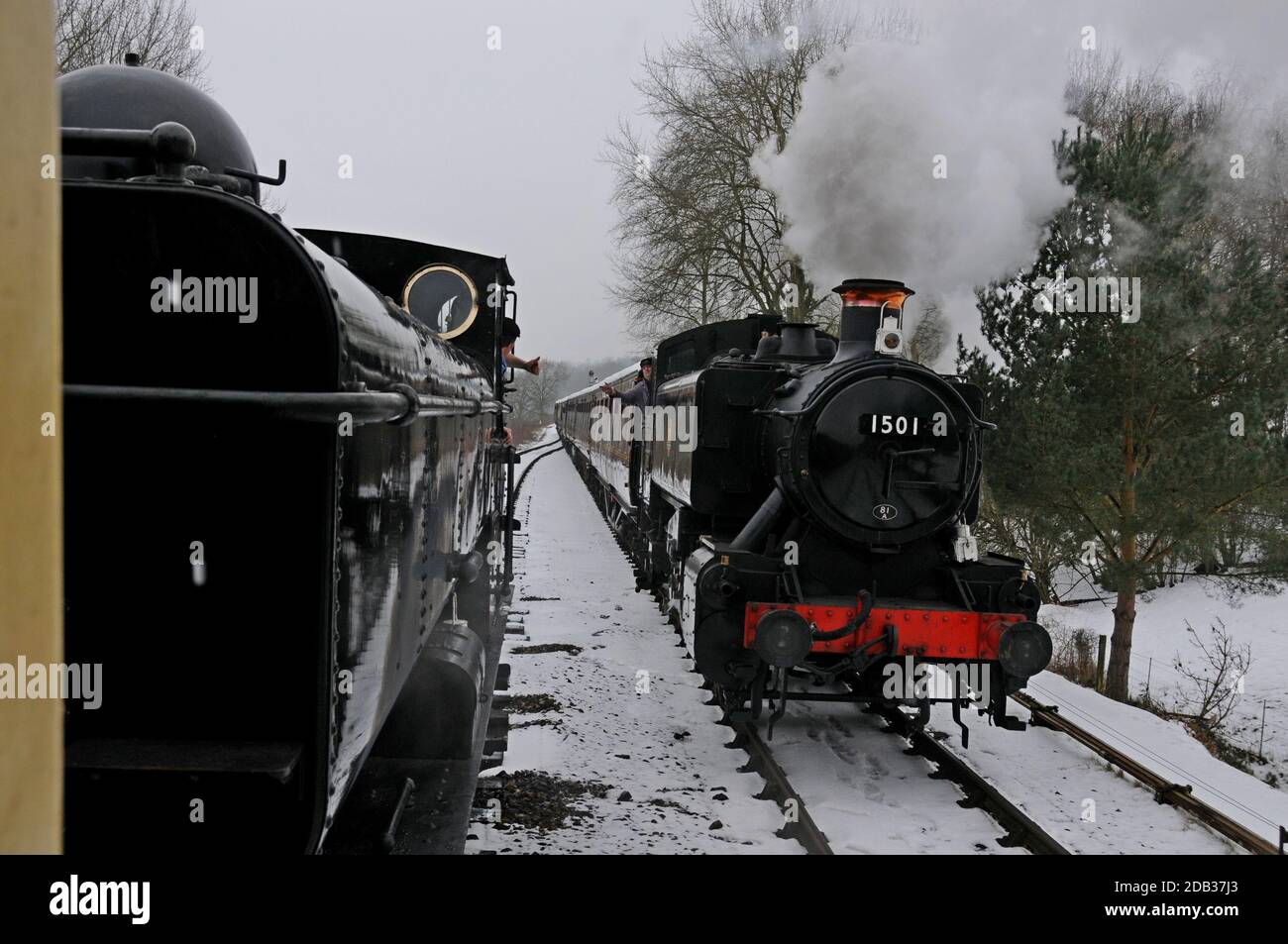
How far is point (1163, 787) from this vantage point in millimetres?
5695

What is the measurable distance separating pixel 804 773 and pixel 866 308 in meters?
3.05

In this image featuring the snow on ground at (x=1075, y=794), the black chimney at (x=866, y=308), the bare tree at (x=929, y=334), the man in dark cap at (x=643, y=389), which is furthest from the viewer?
the man in dark cap at (x=643, y=389)

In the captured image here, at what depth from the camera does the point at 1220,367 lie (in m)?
11.9

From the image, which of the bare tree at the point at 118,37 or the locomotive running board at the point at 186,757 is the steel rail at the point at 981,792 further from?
the bare tree at the point at 118,37

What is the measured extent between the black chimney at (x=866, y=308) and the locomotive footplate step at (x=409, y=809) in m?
3.91

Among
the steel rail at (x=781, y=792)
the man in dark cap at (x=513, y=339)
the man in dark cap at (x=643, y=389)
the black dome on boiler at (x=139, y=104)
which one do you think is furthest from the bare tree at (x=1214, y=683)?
the black dome on boiler at (x=139, y=104)

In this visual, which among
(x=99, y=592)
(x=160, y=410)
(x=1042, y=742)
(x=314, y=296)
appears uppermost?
(x=314, y=296)

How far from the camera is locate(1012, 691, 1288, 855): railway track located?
496cm

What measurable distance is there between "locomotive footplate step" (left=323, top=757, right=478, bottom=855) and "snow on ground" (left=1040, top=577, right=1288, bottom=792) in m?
11.6

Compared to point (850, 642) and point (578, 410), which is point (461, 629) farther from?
point (578, 410)

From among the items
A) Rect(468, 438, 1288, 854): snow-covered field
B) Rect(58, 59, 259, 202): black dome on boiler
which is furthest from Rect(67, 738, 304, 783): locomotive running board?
Rect(468, 438, 1288, 854): snow-covered field

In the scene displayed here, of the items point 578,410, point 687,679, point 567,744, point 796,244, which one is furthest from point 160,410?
point 578,410

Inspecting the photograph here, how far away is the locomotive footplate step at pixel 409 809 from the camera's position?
120 inches
